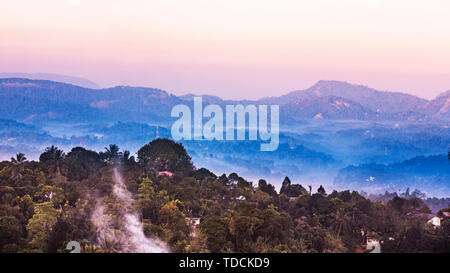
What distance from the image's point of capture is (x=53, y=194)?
3434 centimetres

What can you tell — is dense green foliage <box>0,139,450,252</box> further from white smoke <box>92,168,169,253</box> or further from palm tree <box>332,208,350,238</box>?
white smoke <box>92,168,169,253</box>

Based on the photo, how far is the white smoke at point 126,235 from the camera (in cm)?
2403

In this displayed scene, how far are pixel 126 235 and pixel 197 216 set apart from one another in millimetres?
10494

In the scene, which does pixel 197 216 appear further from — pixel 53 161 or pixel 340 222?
pixel 53 161

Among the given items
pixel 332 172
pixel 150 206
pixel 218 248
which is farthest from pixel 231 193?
pixel 332 172

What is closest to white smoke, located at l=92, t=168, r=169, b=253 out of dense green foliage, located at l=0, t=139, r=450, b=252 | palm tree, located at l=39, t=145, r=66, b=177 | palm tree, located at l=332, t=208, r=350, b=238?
dense green foliage, located at l=0, t=139, r=450, b=252

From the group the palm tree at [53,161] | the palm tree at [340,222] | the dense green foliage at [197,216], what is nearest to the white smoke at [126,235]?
the dense green foliage at [197,216]

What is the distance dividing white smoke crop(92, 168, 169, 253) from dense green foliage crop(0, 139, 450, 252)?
0.69ft

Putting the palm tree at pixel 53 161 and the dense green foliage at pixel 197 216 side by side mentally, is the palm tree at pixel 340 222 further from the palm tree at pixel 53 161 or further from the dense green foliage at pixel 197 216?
the palm tree at pixel 53 161

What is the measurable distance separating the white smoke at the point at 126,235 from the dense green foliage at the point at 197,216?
0.21m

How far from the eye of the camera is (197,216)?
1384 inches
